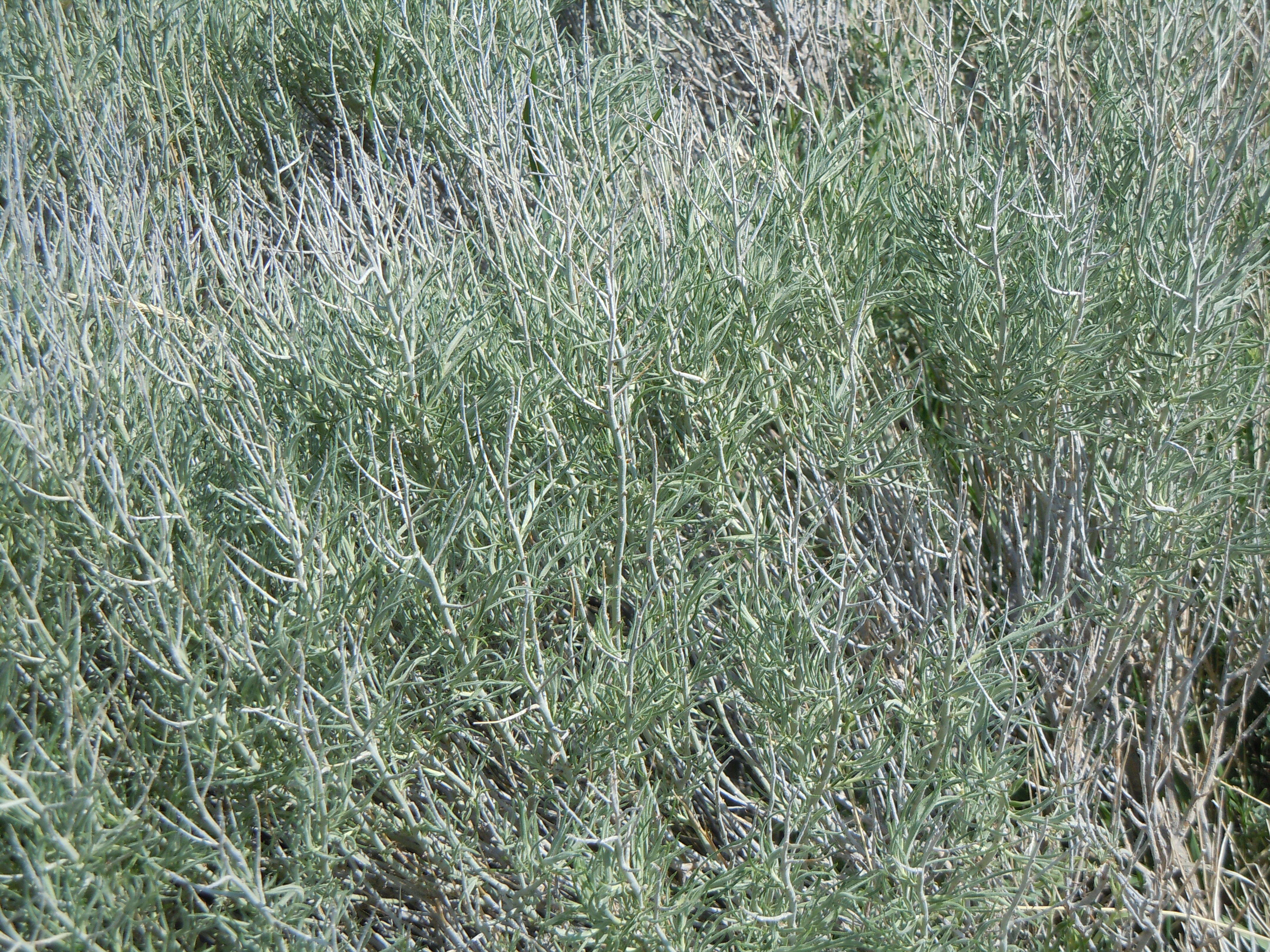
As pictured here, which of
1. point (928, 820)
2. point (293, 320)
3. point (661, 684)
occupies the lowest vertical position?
point (928, 820)

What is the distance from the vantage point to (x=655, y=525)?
6.00ft

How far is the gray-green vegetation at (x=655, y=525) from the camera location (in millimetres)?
A: 1624

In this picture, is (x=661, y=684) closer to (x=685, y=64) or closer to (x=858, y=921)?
(x=858, y=921)

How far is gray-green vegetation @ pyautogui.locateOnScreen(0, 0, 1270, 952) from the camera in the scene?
1624 mm

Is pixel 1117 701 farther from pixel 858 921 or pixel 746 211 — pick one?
pixel 746 211

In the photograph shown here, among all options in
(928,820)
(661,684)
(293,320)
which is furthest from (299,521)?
(928,820)

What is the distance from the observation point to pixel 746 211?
2217 millimetres

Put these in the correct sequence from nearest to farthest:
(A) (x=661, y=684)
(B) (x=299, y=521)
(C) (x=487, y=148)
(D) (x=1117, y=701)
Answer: (B) (x=299, y=521) → (A) (x=661, y=684) → (D) (x=1117, y=701) → (C) (x=487, y=148)

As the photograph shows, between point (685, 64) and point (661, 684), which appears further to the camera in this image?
point (685, 64)

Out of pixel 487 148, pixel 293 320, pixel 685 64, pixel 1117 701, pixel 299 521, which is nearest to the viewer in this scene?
pixel 299 521

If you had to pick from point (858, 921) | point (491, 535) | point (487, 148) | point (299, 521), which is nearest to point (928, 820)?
point (858, 921)

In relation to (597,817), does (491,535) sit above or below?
above

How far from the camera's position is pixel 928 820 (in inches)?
78.2

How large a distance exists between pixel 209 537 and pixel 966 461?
1.77 metres
